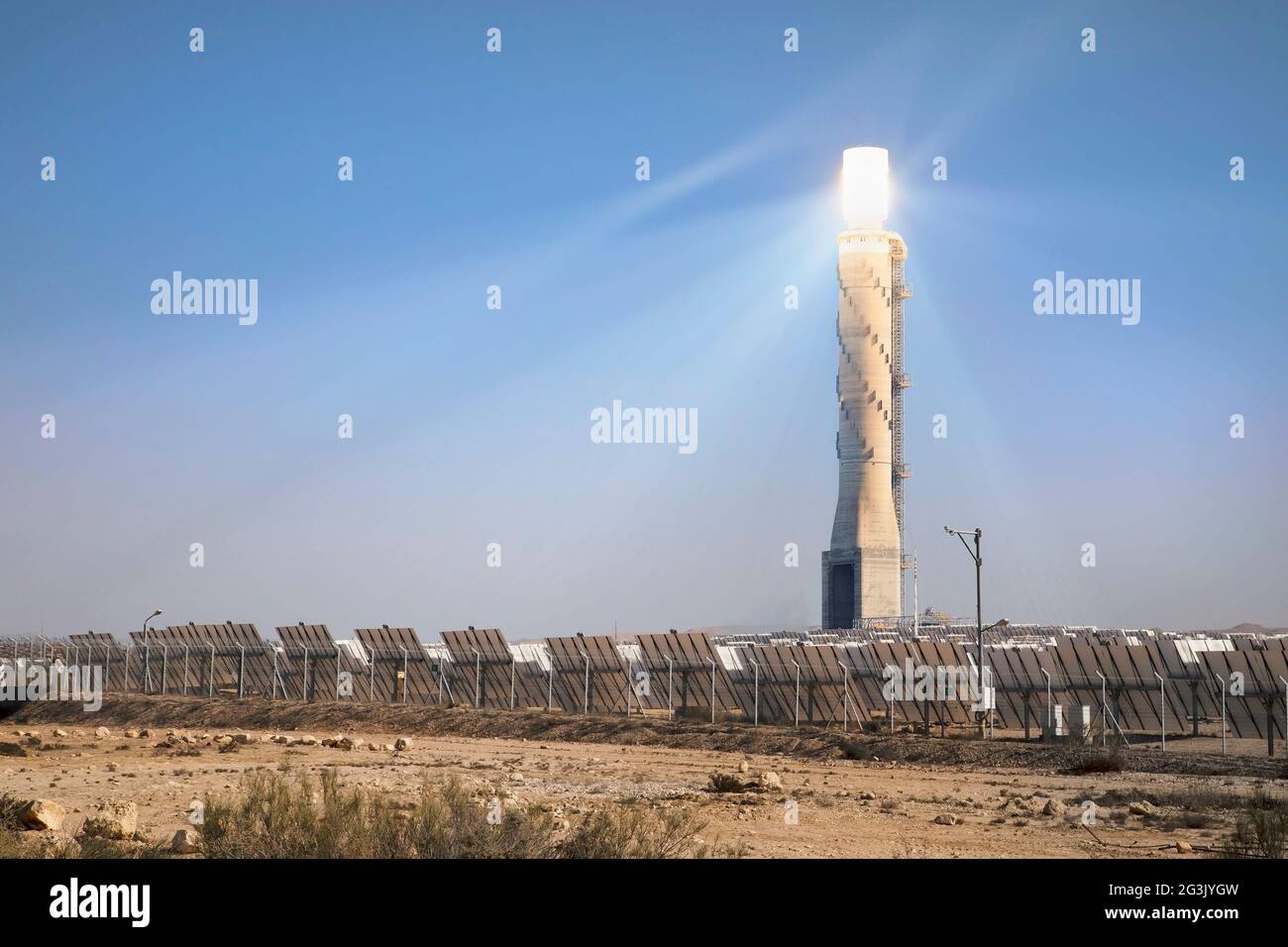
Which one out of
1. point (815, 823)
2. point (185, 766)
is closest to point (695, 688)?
point (185, 766)

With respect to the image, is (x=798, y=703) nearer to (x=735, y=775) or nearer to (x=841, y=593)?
(x=735, y=775)

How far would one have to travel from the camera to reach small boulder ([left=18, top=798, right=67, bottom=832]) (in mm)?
17391

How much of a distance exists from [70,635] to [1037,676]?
64.7 meters

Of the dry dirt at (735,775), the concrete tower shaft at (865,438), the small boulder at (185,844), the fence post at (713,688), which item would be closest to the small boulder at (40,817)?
the dry dirt at (735,775)

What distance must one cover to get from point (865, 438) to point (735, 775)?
228 ft

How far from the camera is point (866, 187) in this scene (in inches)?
3767

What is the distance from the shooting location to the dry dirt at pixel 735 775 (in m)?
18.9

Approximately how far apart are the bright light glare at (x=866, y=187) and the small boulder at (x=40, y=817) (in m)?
83.9

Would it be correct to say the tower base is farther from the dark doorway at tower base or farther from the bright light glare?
the bright light glare

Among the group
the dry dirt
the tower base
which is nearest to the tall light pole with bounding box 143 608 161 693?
the dry dirt

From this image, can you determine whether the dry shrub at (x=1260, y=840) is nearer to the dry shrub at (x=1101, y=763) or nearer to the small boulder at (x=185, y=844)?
the small boulder at (x=185, y=844)

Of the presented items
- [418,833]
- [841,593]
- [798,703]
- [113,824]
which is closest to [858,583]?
[841,593]
